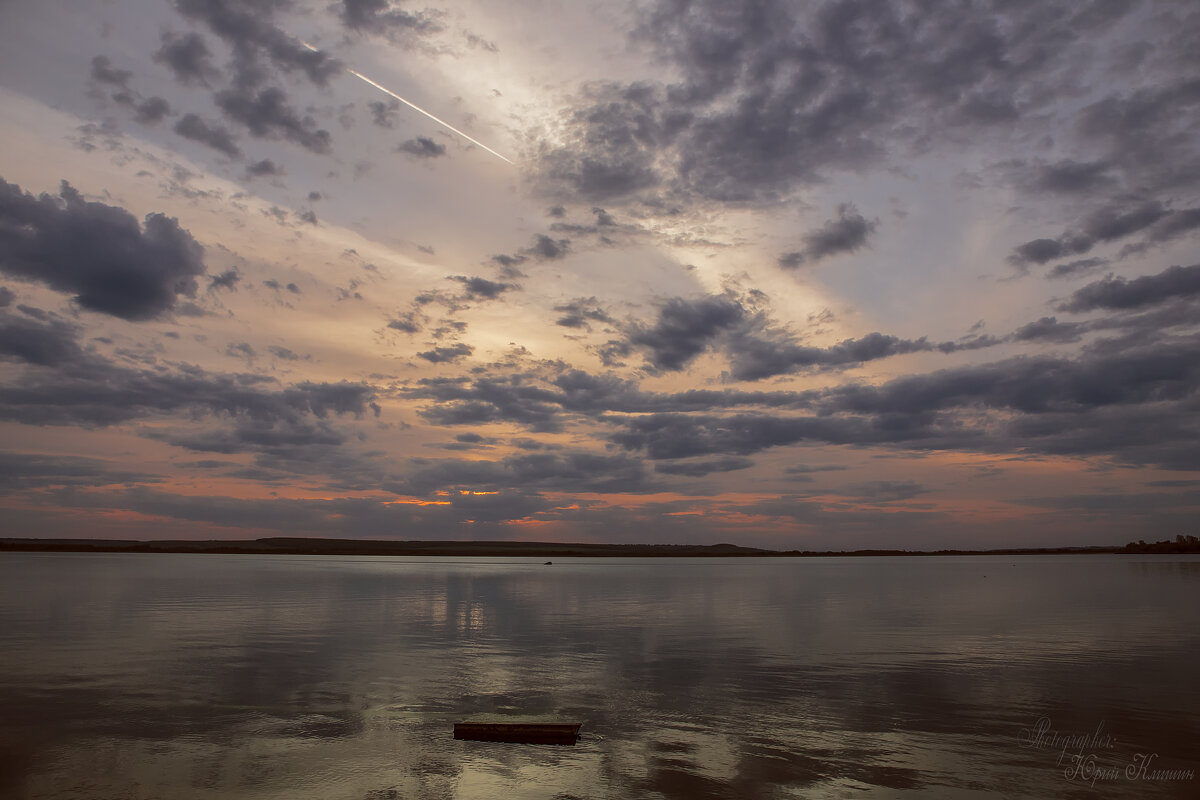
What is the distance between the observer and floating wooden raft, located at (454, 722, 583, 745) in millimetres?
20141

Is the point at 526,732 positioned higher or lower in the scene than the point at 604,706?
higher

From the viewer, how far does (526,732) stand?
20.2 metres

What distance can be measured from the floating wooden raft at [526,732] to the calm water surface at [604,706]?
0.40 m

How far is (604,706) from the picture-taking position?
2470 cm

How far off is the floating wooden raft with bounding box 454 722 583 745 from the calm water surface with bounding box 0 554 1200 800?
397 mm

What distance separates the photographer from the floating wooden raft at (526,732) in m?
20.1

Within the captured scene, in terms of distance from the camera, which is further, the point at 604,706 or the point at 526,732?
the point at 604,706

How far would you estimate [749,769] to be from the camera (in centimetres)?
1806

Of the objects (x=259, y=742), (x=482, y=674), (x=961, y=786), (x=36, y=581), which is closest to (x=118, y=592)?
(x=36, y=581)

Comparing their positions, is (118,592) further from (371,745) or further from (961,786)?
(961,786)

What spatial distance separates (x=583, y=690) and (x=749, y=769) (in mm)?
10138

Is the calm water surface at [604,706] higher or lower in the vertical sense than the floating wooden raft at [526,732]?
lower

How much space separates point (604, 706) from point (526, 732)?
505cm

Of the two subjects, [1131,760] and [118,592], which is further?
[118,592]
